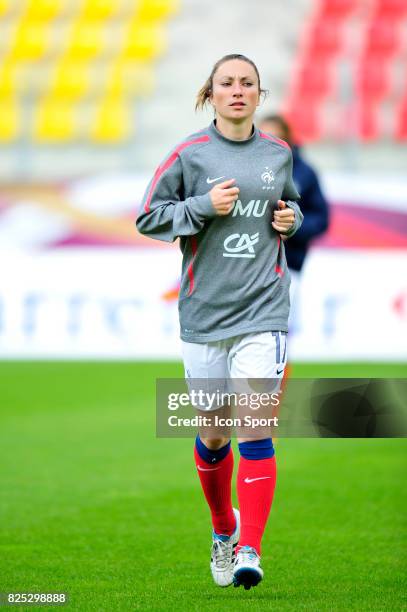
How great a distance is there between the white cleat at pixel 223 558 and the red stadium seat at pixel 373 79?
45.3 ft

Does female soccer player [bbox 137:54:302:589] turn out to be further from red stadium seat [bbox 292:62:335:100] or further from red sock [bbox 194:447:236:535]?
red stadium seat [bbox 292:62:335:100]

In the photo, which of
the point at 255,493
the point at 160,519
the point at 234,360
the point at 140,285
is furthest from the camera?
the point at 140,285

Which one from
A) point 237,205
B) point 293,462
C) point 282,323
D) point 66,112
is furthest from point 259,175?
point 66,112

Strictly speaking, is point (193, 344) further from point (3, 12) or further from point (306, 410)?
point (3, 12)

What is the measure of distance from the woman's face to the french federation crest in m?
0.23

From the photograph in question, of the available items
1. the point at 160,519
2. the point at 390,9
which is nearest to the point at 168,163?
the point at 160,519

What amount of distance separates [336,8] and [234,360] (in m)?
15.0

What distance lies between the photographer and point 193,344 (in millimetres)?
4898

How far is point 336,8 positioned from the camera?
19.0m

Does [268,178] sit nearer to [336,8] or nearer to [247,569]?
[247,569]

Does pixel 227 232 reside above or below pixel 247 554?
above

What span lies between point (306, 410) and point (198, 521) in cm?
81

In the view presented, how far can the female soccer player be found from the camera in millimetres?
4754

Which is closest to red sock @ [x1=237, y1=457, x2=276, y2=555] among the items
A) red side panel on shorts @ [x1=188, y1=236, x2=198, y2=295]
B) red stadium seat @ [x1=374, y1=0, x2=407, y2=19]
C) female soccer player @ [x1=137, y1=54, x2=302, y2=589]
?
female soccer player @ [x1=137, y1=54, x2=302, y2=589]
